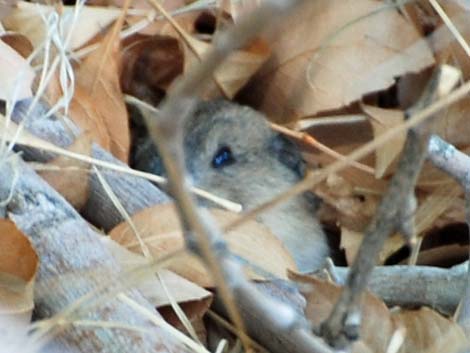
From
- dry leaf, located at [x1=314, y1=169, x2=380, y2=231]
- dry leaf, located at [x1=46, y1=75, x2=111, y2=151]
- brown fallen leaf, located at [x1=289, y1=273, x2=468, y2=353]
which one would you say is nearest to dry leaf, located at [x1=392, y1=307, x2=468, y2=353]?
brown fallen leaf, located at [x1=289, y1=273, x2=468, y2=353]

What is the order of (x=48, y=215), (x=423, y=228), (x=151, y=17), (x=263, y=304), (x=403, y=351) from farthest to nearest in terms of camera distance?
(x=151, y=17)
(x=423, y=228)
(x=48, y=215)
(x=403, y=351)
(x=263, y=304)

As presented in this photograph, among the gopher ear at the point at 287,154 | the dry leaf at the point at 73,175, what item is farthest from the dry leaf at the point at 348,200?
the dry leaf at the point at 73,175

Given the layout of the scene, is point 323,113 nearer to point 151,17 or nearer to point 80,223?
point 151,17

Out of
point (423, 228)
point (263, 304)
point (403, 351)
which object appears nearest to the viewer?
point (263, 304)

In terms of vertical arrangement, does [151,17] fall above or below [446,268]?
above

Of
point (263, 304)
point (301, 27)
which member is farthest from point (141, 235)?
point (263, 304)

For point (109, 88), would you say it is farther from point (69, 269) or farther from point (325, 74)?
point (69, 269)

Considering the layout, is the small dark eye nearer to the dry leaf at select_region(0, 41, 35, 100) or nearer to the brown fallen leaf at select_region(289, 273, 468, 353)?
the dry leaf at select_region(0, 41, 35, 100)
